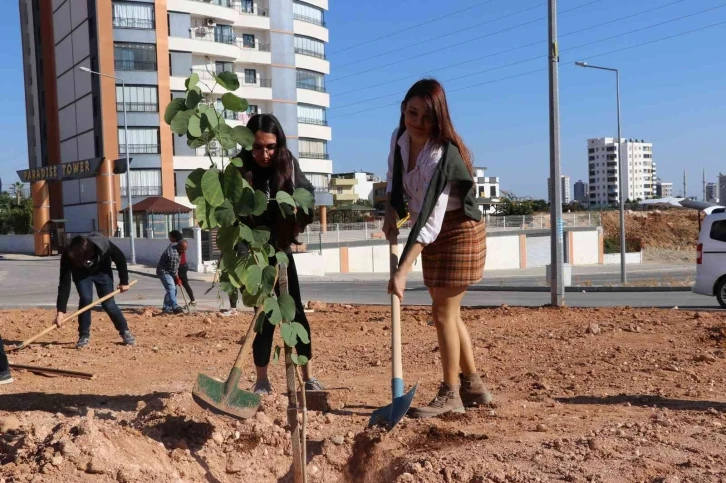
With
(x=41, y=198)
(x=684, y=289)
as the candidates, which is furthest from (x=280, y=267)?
(x=41, y=198)

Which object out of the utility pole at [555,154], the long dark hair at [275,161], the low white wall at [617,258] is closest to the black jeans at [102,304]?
the long dark hair at [275,161]

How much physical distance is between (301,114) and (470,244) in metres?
57.6

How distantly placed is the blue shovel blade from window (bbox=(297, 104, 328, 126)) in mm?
57156

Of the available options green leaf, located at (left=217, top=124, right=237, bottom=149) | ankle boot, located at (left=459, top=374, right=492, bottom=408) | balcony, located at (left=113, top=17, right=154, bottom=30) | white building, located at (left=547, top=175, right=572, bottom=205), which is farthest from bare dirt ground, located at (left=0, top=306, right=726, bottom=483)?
balcony, located at (left=113, top=17, right=154, bottom=30)

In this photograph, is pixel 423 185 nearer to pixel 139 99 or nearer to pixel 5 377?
pixel 5 377

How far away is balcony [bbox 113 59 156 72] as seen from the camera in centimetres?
4863

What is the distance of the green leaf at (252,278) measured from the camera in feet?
10.7

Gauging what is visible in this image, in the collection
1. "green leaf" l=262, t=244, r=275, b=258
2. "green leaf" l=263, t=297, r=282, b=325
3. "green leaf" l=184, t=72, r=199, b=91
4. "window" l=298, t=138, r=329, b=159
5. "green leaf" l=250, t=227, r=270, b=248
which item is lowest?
"green leaf" l=263, t=297, r=282, b=325

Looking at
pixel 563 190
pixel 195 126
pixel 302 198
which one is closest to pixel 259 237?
pixel 302 198

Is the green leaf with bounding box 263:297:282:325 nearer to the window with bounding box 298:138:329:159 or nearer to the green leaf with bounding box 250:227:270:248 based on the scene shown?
the green leaf with bounding box 250:227:270:248

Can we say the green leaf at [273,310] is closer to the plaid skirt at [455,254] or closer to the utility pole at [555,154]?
the plaid skirt at [455,254]

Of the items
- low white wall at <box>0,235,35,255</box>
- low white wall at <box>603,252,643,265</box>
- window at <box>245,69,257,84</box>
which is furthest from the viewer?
window at <box>245,69,257,84</box>

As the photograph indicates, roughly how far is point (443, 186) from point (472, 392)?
50.6 inches

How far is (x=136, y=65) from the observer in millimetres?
48906
